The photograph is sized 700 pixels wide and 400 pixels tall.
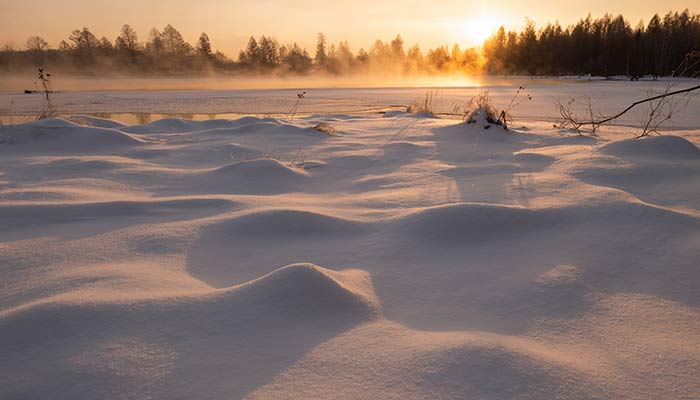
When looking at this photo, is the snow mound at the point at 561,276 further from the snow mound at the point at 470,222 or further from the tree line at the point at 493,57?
the tree line at the point at 493,57

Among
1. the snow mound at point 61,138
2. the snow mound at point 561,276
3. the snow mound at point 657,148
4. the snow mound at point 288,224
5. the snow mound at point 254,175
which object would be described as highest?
the snow mound at point 61,138

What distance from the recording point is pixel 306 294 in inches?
44.1

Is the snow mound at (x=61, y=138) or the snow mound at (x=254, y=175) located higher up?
the snow mound at (x=61, y=138)

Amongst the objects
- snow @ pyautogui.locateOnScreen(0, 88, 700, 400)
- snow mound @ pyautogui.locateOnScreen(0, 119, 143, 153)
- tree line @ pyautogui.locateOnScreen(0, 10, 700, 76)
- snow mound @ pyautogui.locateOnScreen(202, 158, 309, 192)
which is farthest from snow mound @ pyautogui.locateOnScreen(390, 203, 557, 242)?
tree line @ pyautogui.locateOnScreen(0, 10, 700, 76)

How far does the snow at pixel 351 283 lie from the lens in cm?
85

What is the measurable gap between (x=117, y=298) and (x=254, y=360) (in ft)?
1.74

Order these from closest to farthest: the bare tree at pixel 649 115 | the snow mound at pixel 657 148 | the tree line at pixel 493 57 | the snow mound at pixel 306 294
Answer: the snow mound at pixel 306 294
the bare tree at pixel 649 115
the snow mound at pixel 657 148
the tree line at pixel 493 57

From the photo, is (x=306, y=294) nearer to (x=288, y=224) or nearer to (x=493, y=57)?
(x=288, y=224)

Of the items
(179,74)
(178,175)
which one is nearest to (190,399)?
(178,175)

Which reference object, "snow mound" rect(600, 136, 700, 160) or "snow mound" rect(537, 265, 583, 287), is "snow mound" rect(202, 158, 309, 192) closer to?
"snow mound" rect(537, 265, 583, 287)

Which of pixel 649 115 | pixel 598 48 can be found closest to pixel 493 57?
pixel 598 48

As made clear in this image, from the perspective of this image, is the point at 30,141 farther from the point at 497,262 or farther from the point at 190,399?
the point at 497,262

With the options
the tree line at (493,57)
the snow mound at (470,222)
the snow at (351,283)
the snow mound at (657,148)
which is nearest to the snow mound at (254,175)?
the snow at (351,283)

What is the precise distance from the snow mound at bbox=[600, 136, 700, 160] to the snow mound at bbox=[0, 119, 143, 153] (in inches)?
180
